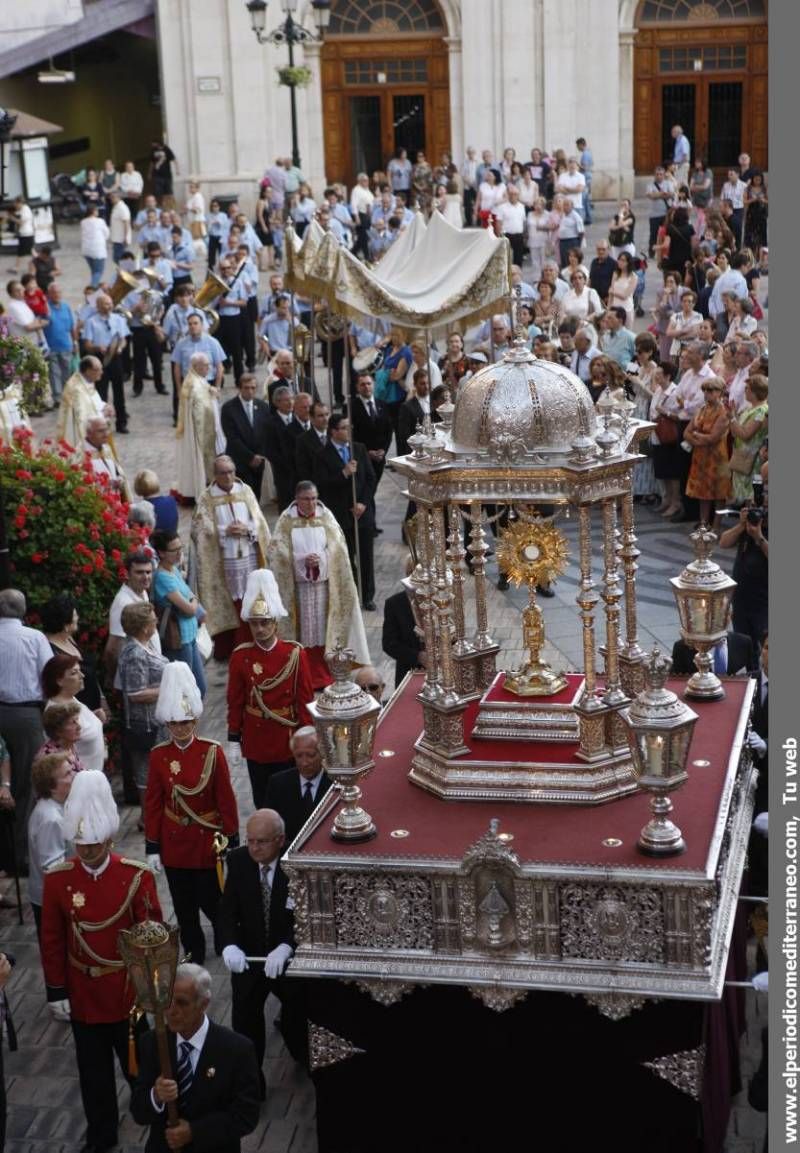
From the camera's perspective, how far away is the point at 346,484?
51.3 feet

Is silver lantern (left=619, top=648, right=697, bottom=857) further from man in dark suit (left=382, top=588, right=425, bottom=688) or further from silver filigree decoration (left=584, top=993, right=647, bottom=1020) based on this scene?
man in dark suit (left=382, top=588, right=425, bottom=688)

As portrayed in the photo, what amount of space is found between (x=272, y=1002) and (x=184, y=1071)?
2422 millimetres

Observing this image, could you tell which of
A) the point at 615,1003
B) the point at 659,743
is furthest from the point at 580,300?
the point at 615,1003

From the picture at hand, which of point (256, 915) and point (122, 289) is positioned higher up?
point (122, 289)

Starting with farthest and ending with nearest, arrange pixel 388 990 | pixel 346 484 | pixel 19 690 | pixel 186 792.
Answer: pixel 346 484, pixel 19 690, pixel 186 792, pixel 388 990

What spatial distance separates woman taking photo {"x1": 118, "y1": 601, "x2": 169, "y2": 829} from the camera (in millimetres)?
11000

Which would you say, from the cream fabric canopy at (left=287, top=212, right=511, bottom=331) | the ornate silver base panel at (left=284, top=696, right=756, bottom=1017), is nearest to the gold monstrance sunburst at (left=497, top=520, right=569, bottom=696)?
the ornate silver base panel at (left=284, top=696, right=756, bottom=1017)

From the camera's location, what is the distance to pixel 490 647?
30.5 feet

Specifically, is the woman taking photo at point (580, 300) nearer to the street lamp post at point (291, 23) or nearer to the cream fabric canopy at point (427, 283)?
the cream fabric canopy at point (427, 283)

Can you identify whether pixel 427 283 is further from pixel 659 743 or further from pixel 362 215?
pixel 362 215

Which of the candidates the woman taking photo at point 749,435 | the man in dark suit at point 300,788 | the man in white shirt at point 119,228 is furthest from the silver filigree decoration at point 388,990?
the man in white shirt at point 119,228

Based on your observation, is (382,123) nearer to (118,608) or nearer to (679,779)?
(118,608)

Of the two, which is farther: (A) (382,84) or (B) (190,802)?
(A) (382,84)

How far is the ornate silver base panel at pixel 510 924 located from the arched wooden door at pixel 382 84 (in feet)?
107
